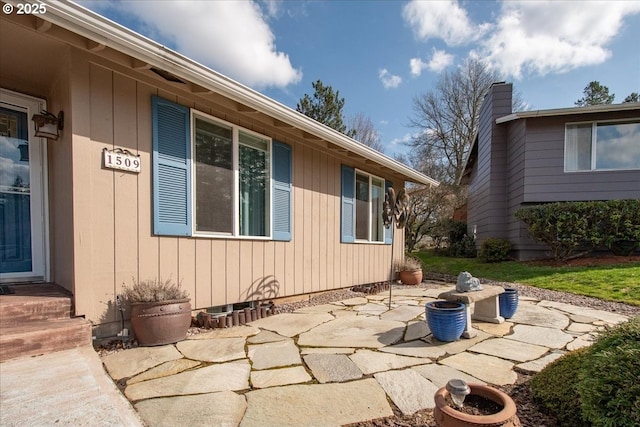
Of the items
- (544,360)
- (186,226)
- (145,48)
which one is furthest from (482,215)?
(145,48)

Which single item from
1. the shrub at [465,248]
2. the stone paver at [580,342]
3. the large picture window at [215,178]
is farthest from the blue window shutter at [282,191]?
the shrub at [465,248]

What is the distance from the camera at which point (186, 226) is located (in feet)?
11.1

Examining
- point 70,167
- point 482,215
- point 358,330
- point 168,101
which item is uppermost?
point 168,101

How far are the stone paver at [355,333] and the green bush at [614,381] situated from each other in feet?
5.41

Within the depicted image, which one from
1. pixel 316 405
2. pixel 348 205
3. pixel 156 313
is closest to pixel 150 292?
pixel 156 313

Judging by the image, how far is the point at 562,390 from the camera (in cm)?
174

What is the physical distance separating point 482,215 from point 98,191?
432 inches

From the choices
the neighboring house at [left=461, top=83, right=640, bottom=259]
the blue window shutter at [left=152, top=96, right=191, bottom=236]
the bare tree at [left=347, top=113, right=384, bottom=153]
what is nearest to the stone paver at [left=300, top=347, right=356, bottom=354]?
the blue window shutter at [left=152, top=96, right=191, bottom=236]

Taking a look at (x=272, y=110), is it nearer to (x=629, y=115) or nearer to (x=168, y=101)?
(x=168, y=101)

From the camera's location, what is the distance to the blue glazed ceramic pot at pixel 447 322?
2924mm

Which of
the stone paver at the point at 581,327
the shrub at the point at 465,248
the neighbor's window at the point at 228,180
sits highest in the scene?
the neighbor's window at the point at 228,180

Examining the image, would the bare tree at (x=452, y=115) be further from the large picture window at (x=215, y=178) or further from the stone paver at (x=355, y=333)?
the stone paver at (x=355, y=333)

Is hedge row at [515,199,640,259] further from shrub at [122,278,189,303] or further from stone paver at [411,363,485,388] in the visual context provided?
shrub at [122,278,189,303]

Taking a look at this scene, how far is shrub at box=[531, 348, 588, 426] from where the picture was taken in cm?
163
